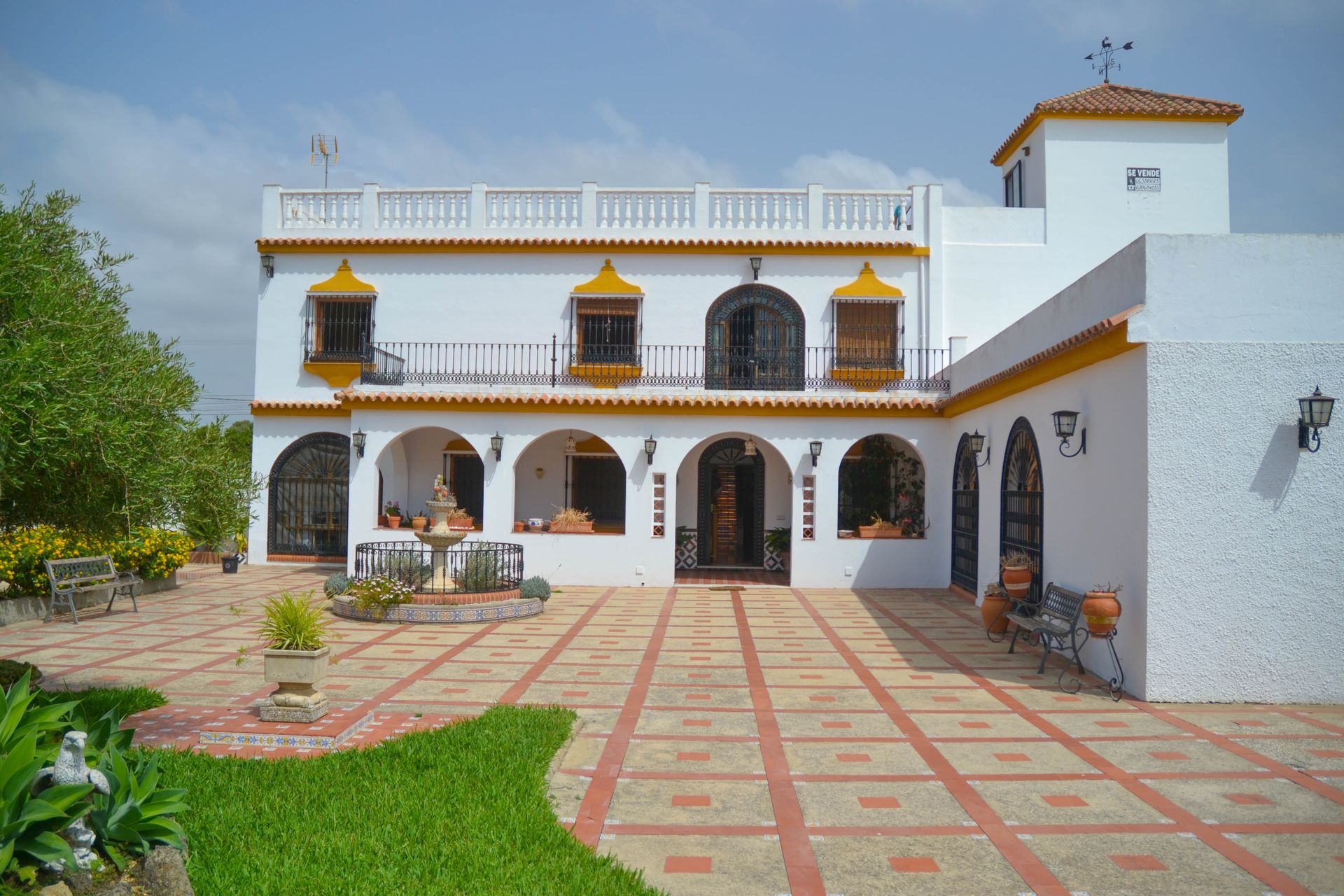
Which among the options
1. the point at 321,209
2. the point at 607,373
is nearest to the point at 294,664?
the point at 607,373

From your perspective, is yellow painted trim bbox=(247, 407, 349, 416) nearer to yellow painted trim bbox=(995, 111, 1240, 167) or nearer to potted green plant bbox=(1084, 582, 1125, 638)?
potted green plant bbox=(1084, 582, 1125, 638)

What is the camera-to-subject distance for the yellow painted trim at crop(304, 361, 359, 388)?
57.8 feet

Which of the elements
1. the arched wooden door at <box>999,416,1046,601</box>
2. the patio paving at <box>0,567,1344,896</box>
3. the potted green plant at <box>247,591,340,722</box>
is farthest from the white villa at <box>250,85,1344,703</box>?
the potted green plant at <box>247,591,340,722</box>

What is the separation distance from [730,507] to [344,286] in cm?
923

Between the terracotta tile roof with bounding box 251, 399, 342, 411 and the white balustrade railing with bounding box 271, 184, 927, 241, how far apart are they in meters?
3.66

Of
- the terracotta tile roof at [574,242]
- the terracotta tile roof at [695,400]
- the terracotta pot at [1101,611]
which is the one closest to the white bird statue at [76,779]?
the terracotta pot at [1101,611]

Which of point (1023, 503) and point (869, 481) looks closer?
point (1023, 503)

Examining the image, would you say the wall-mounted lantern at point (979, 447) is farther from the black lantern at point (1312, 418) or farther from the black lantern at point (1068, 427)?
the black lantern at point (1312, 418)

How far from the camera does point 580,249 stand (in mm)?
17328

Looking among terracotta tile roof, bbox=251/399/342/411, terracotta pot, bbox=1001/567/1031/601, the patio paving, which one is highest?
terracotta tile roof, bbox=251/399/342/411

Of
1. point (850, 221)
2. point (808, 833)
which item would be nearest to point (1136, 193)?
point (850, 221)

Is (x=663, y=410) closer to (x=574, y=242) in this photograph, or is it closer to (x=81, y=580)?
(x=574, y=242)

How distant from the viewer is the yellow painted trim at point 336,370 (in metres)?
17.6

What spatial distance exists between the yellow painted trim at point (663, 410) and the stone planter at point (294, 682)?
30.7ft
